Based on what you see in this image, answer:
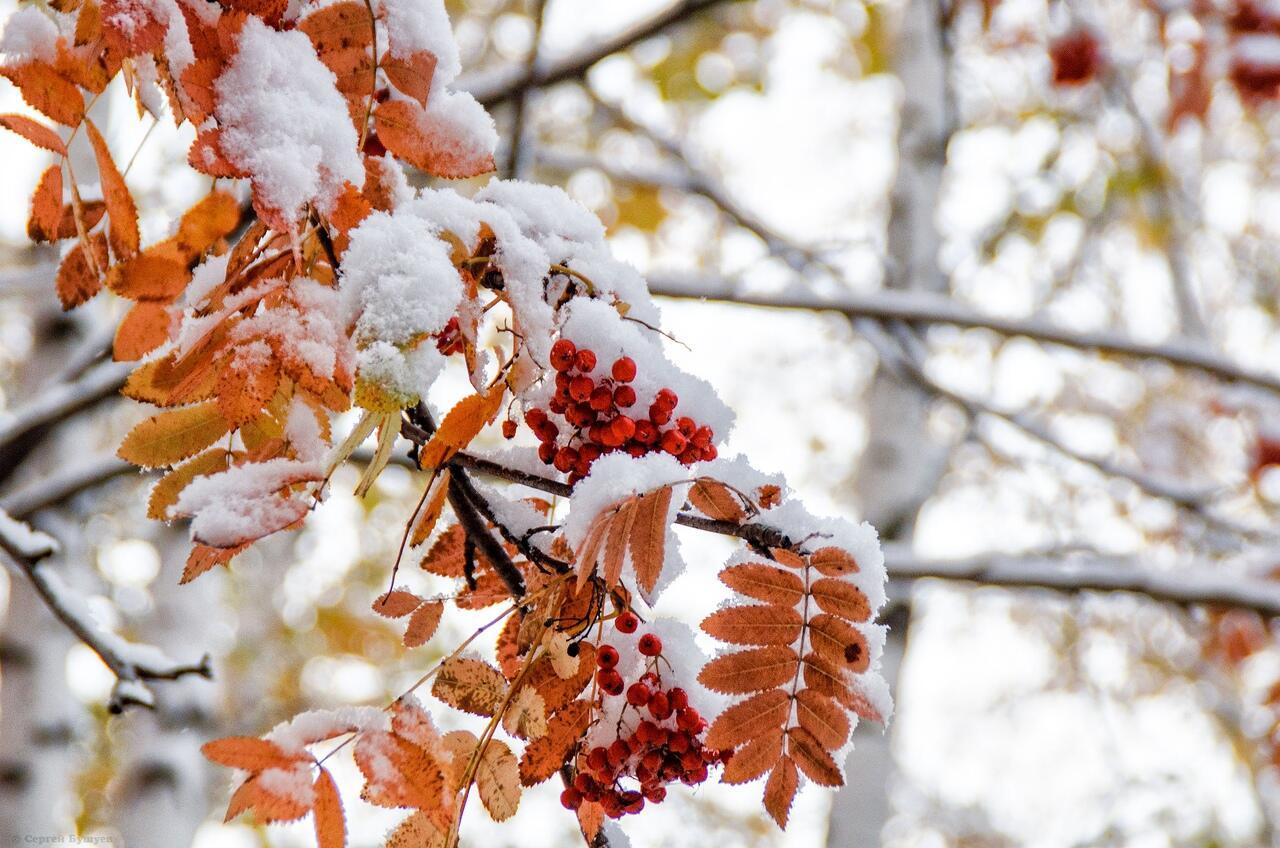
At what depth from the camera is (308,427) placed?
3.11 ft

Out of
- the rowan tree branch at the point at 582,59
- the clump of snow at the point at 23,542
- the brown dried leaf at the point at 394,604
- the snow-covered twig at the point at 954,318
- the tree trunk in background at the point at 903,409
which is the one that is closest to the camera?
the brown dried leaf at the point at 394,604

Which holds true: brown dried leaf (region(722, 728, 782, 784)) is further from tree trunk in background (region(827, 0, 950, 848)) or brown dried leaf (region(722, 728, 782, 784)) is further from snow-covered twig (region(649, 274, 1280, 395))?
tree trunk in background (region(827, 0, 950, 848))

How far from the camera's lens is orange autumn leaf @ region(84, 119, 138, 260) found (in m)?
0.87

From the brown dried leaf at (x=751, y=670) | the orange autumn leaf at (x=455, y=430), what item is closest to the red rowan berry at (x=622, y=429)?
the orange autumn leaf at (x=455, y=430)

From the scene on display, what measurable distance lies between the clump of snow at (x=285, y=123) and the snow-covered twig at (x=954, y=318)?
1462 millimetres

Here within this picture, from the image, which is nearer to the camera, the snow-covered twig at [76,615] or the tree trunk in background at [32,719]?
the snow-covered twig at [76,615]

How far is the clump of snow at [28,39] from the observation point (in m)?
0.89

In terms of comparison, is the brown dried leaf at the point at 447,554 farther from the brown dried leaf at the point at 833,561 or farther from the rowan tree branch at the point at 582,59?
the rowan tree branch at the point at 582,59

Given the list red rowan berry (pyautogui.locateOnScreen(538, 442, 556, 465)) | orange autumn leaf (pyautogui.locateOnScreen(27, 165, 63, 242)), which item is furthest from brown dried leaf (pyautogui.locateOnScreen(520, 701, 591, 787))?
orange autumn leaf (pyautogui.locateOnScreen(27, 165, 63, 242))

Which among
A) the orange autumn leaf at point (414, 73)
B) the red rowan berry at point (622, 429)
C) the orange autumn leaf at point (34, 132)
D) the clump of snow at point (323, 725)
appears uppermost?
the orange autumn leaf at point (414, 73)

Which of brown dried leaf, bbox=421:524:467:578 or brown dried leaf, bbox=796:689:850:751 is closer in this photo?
brown dried leaf, bbox=796:689:850:751

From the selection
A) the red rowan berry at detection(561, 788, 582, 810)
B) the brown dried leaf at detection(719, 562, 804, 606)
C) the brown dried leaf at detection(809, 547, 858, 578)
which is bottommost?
the red rowan berry at detection(561, 788, 582, 810)

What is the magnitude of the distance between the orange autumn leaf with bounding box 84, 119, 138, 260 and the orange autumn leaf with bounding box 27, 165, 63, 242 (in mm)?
73

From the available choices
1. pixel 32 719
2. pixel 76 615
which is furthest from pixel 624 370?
pixel 32 719
